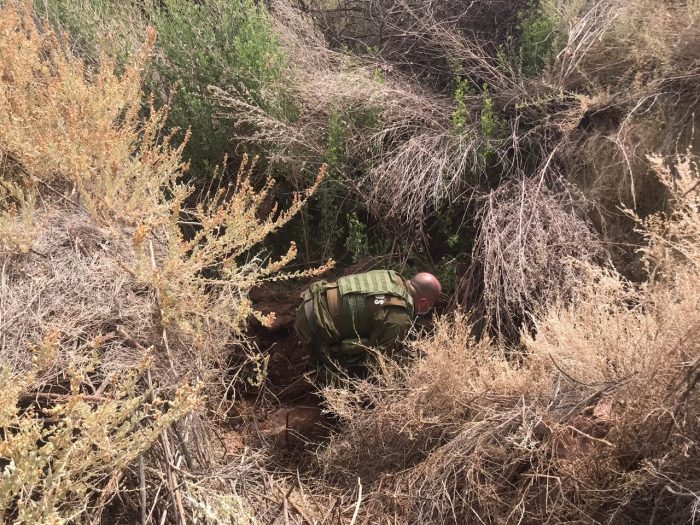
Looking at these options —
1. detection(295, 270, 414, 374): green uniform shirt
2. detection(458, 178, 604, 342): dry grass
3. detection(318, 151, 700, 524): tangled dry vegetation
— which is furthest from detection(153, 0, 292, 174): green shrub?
detection(318, 151, 700, 524): tangled dry vegetation

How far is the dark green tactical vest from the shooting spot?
343 centimetres

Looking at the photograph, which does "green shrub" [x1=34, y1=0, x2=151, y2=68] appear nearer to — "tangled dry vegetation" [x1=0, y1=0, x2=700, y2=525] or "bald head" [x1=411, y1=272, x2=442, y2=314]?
"tangled dry vegetation" [x1=0, y1=0, x2=700, y2=525]

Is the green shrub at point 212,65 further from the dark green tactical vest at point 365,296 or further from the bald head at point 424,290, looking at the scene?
the bald head at point 424,290

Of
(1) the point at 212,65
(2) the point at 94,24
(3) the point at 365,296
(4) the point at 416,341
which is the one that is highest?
(2) the point at 94,24

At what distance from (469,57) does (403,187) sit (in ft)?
4.14

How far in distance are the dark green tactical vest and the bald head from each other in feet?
0.14

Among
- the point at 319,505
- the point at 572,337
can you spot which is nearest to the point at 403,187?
the point at 572,337

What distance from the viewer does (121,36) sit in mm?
4391

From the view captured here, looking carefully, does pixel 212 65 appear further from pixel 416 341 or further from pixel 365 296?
pixel 416 341

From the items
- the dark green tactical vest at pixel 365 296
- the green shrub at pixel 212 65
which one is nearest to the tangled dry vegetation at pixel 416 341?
the green shrub at pixel 212 65

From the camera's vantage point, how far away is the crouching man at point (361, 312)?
346 centimetres

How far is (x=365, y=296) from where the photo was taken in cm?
345

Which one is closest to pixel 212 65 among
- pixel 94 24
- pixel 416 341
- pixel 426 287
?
pixel 94 24

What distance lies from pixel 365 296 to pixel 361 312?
0.10m
